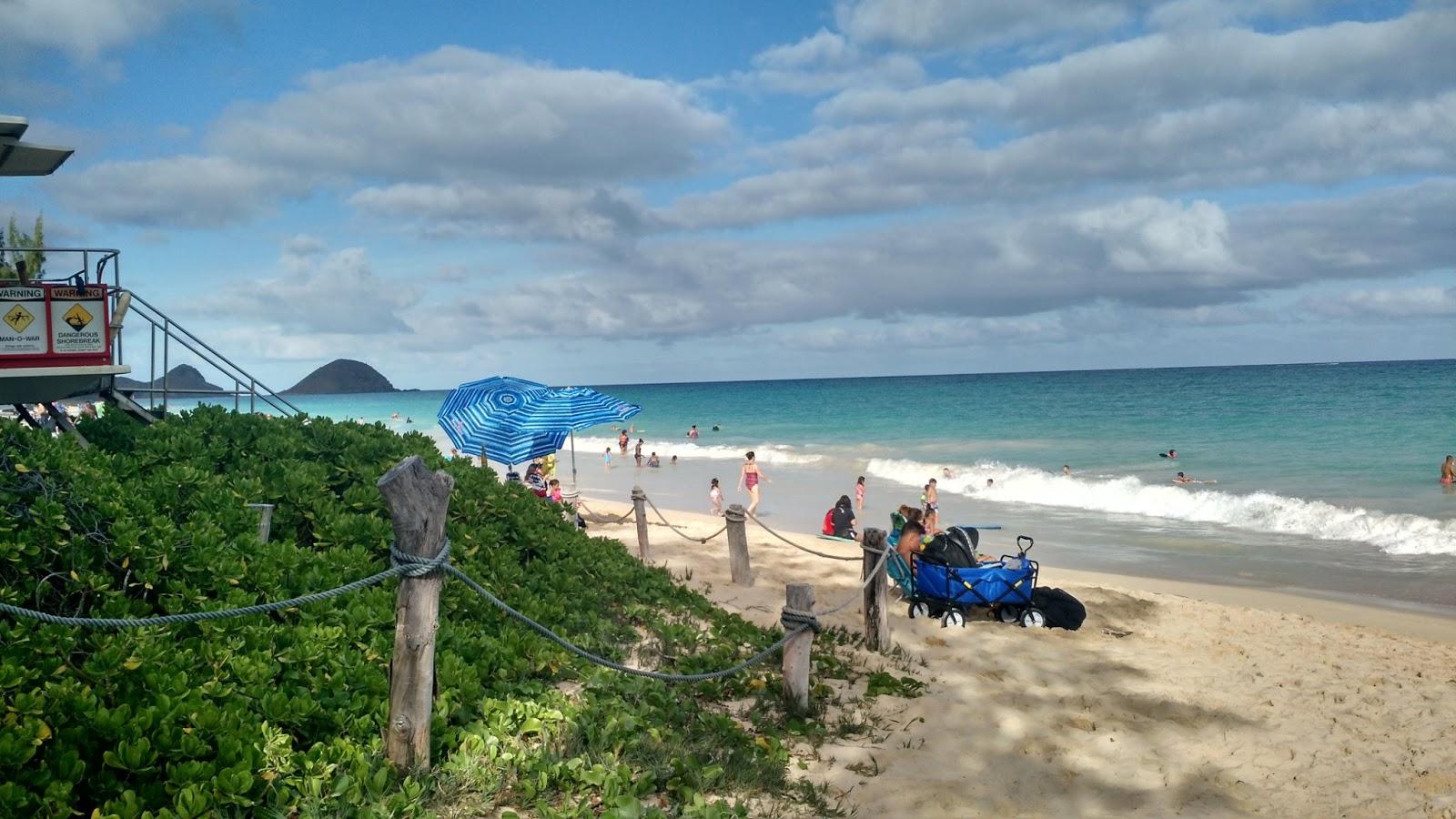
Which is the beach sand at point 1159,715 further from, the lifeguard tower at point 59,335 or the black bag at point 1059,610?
the lifeguard tower at point 59,335

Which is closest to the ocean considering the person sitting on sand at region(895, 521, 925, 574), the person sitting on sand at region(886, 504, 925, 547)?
the person sitting on sand at region(886, 504, 925, 547)

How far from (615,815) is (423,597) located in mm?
1381

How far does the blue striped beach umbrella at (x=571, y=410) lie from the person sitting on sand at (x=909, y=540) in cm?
623

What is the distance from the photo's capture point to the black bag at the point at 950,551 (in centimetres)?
1131

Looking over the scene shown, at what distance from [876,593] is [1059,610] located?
11.6ft

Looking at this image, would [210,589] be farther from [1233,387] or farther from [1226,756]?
[1233,387]

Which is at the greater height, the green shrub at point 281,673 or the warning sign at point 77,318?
the warning sign at point 77,318

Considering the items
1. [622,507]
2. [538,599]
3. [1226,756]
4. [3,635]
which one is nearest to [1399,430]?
[622,507]

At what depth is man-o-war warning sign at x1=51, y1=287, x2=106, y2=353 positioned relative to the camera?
11430 millimetres

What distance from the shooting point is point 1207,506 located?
24.2 metres

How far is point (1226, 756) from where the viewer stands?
738 cm

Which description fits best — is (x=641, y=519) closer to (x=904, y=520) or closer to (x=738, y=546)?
(x=738, y=546)

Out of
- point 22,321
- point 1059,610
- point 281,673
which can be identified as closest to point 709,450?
point 1059,610

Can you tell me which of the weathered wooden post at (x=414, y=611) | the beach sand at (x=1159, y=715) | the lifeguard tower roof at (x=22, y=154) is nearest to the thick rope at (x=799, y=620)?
the beach sand at (x=1159, y=715)
